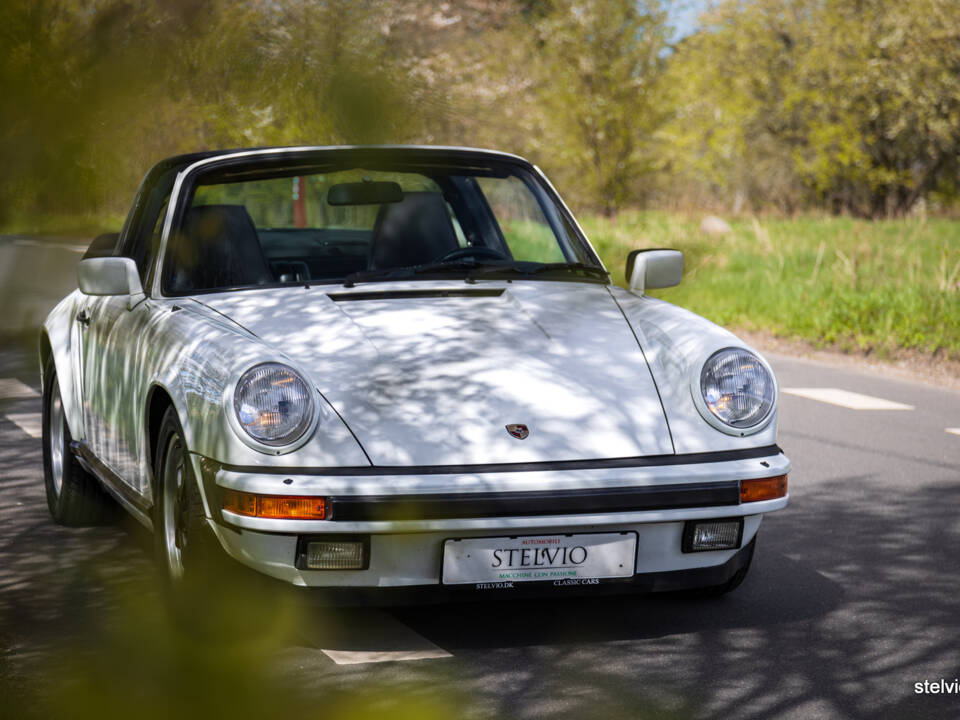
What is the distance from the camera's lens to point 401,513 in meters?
3.54

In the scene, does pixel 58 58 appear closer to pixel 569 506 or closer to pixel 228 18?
pixel 228 18

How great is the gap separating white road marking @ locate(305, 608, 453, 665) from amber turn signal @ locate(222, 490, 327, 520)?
1.39ft

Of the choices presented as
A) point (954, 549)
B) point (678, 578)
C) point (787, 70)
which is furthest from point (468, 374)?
point (787, 70)

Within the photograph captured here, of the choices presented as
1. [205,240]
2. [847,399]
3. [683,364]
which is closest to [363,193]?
[205,240]

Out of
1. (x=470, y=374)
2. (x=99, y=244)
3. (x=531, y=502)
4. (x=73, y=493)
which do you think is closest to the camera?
(x=99, y=244)

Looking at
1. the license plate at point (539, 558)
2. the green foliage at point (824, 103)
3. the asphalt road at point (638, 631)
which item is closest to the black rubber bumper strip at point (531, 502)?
the license plate at point (539, 558)

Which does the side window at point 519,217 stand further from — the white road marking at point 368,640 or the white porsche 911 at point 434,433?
the white road marking at point 368,640

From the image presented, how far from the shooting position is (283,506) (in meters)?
3.70

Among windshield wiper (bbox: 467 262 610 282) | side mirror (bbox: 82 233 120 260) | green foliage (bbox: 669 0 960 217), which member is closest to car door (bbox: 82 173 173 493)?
windshield wiper (bbox: 467 262 610 282)

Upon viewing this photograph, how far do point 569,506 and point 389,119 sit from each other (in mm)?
2437

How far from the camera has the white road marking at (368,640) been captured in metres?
3.94

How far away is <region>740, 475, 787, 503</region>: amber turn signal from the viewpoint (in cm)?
400

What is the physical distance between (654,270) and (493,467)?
5.16ft

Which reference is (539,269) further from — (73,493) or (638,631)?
(73,493)
